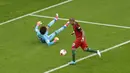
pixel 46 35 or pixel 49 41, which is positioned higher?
pixel 46 35

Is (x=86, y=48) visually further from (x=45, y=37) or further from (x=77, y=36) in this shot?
(x=45, y=37)

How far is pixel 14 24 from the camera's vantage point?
2288cm

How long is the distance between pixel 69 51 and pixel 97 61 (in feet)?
5.36

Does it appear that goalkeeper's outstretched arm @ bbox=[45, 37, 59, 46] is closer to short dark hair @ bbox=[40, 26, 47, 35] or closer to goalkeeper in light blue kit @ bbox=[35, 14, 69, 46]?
goalkeeper in light blue kit @ bbox=[35, 14, 69, 46]

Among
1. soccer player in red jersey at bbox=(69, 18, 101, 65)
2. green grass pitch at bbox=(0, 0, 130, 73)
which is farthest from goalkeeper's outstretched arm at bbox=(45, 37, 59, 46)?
soccer player in red jersey at bbox=(69, 18, 101, 65)

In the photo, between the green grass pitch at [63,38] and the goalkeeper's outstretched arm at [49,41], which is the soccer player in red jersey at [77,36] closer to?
the green grass pitch at [63,38]

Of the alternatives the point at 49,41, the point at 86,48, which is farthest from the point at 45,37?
the point at 86,48

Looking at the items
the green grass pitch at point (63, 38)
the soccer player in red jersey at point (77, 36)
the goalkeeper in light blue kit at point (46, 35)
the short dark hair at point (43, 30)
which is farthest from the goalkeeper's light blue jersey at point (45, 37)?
the soccer player in red jersey at point (77, 36)

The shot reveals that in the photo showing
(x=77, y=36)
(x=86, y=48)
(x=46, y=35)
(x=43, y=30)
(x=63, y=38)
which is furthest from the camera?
(x=63, y=38)

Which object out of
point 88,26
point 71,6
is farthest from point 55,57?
point 71,6

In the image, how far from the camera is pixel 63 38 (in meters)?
20.3

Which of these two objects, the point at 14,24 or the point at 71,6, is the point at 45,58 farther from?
the point at 71,6

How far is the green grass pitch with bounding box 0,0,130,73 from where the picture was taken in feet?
57.2

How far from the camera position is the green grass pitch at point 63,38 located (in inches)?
687
